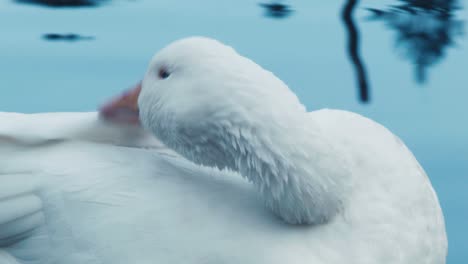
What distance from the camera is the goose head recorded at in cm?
107

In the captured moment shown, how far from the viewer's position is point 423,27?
7.20 feet

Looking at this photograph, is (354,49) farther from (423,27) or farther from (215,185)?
→ (215,185)

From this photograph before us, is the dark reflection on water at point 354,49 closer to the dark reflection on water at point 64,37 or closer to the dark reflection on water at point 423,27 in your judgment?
the dark reflection on water at point 423,27

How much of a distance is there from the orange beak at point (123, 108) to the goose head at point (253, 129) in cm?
12

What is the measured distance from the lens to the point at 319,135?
1.09 meters

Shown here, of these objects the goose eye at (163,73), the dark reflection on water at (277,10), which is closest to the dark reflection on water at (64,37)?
the dark reflection on water at (277,10)

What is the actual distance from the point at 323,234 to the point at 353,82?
3.11 feet

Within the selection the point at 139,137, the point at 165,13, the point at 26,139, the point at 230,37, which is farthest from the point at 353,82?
the point at 26,139

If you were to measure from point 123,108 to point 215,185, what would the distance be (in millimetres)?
203

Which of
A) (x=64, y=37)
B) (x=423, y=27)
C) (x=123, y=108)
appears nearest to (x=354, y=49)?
(x=423, y=27)

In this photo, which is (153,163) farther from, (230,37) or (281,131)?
(230,37)

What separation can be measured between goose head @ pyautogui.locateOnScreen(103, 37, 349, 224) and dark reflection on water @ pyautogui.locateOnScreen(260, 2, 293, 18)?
1123 millimetres

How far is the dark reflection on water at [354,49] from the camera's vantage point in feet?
6.46

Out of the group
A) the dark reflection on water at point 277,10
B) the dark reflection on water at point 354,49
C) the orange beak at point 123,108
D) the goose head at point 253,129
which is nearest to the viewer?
the goose head at point 253,129
